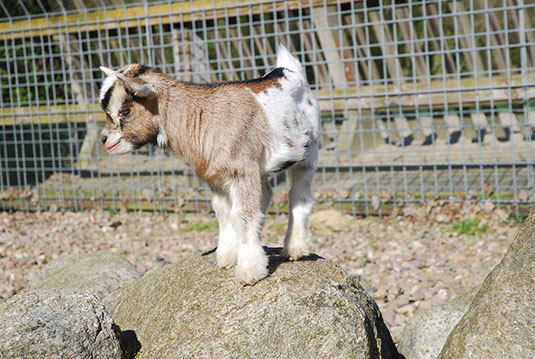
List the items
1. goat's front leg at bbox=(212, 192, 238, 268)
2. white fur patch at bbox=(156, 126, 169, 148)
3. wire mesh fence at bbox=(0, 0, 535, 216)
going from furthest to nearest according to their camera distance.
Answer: wire mesh fence at bbox=(0, 0, 535, 216) < goat's front leg at bbox=(212, 192, 238, 268) < white fur patch at bbox=(156, 126, 169, 148)

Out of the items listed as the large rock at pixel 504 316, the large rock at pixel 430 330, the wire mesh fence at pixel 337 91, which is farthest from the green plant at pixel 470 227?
the large rock at pixel 504 316

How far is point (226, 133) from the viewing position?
3.25m

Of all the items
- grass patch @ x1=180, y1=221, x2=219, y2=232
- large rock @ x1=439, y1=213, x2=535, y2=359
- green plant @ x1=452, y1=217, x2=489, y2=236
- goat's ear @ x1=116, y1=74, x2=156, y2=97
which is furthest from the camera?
grass patch @ x1=180, y1=221, x2=219, y2=232

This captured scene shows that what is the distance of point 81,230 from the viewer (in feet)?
26.3

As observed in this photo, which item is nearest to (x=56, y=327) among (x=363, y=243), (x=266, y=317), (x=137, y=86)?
(x=266, y=317)

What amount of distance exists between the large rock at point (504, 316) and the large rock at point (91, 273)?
8.76ft

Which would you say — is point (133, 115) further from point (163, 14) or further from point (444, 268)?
point (163, 14)

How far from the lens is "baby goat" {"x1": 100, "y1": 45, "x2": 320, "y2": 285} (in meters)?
3.24

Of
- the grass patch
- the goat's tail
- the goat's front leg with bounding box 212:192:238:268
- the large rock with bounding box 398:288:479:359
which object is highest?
the goat's tail

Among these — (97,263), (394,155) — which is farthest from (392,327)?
(394,155)

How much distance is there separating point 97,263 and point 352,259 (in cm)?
242

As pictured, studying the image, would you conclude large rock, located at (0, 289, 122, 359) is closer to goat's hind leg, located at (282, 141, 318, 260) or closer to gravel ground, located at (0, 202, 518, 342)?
goat's hind leg, located at (282, 141, 318, 260)

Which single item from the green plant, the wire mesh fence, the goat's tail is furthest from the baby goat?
the wire mesh fence

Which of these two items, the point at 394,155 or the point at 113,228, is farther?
the point at 394,155
